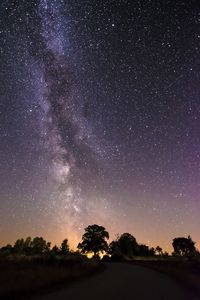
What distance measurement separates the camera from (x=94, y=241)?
4587 inches

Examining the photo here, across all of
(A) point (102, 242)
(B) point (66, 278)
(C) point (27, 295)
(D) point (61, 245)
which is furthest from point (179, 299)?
(D) point (61, 245)

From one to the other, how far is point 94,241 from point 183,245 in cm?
4681

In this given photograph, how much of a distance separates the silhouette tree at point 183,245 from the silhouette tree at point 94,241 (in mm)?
39931

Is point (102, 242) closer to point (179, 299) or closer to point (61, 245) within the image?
point (61, 245)

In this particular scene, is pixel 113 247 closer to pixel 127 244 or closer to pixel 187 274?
pixel 127 244

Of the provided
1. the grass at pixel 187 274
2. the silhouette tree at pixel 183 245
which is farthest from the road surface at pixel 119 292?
the silhouette tree at pixel 183 245

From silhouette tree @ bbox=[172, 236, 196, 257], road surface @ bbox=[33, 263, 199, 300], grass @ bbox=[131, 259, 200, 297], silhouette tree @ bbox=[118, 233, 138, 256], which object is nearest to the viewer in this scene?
road surface @ bbox=[33, 263, 199, 300]

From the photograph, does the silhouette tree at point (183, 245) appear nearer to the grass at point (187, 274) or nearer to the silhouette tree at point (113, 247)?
the silhouette tree at point (113, 247)

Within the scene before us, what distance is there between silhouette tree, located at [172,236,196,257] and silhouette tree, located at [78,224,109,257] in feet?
131

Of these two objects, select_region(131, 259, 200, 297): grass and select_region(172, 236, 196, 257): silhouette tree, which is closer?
select_region(131, 259, 200, 297): grass

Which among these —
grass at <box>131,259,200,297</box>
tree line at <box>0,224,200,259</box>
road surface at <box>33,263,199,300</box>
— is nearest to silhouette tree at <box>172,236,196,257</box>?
tree line at <box>0,224,200,259</box>

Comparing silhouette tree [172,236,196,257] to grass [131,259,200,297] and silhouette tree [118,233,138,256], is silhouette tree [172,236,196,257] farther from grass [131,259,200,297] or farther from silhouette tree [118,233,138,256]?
grass [131,259,200,297]

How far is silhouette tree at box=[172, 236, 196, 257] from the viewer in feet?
461

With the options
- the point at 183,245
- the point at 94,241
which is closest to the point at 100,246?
the point at 94,241
